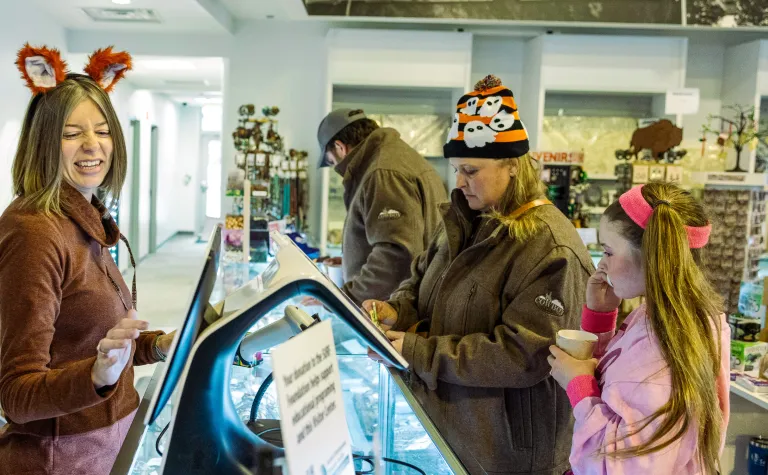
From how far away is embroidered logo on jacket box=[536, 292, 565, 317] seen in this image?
1.68 metres

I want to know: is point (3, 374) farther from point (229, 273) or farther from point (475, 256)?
point (229, 273)

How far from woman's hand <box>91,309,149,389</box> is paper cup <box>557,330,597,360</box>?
2.77ft

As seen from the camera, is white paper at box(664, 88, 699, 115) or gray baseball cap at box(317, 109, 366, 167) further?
white paper at box(664, 88, 699, 115)

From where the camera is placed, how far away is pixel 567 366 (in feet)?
4.88

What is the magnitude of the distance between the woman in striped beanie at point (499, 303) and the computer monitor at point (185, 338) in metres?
0.81

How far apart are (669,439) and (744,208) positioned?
4.42 meters

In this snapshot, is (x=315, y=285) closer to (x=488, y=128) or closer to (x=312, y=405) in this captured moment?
(x=312, y=405)

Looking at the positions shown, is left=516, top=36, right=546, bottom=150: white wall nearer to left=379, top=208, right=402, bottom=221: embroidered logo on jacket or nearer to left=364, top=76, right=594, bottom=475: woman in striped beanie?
left=379, top=208, right=402, bottom=221: embroidered logo on jacket

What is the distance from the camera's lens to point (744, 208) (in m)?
5.13

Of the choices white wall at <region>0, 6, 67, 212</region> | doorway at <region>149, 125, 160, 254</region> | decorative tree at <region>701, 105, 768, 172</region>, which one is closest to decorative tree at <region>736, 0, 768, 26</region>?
decorative tree at <region>701, 105, 768, 172</region>

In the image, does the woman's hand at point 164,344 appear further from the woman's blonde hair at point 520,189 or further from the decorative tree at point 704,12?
Answer: the decorative tree at point 704,12

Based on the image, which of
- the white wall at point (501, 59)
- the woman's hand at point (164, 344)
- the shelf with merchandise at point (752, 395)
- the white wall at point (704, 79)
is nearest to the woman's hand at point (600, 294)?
the woman's hand at point (164, 344)

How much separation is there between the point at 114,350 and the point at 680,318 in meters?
0.99

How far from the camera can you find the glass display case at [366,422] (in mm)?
1157
